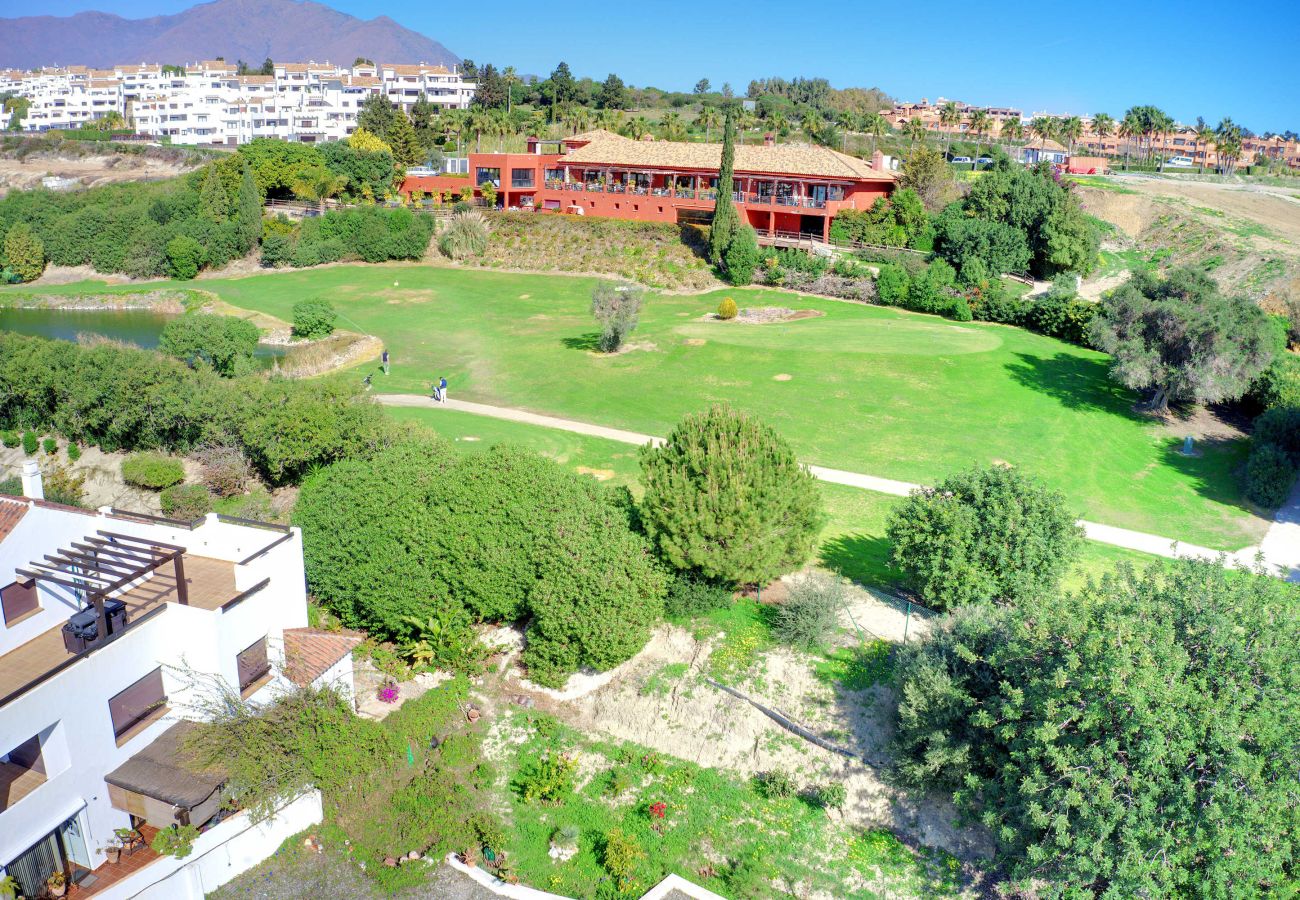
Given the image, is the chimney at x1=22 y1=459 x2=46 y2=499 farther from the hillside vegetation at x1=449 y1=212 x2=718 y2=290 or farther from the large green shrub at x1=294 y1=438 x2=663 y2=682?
the hillside vegetation at x1=449 y1=212 x2=718 y2=290

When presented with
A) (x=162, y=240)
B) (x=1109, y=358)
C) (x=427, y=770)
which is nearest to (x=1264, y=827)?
(x=427, y=770)

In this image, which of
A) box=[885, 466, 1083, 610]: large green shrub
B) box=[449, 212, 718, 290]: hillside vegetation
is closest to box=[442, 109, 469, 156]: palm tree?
box=[449, 212, 718, 290]: hillside vegetation

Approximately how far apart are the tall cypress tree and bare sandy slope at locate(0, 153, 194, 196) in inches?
2557

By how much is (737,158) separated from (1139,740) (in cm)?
6005

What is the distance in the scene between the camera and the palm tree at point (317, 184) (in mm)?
79250

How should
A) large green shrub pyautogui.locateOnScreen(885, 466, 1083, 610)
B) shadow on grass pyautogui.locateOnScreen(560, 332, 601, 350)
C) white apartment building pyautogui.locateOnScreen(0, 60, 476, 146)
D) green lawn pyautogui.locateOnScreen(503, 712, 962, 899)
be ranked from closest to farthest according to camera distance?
1. green lawn pyautogui.locateOnScreen(503, 712, 962, 899)
2. large green shrub pyautogui.locateOnScreen(885, 466, 1083, 610)
3. shadow on grass pyautogui.locateOnScreen(560, 332, 601, 350)
4. white apartment building pyautogui.locateOnScreen(0, 60, 476, 146)

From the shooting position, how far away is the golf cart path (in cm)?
3011

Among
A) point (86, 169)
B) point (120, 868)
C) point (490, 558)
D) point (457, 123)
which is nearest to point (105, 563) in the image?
point (120, 868)

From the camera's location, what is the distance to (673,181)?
7219 centimetres

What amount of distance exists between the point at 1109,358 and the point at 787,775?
35847 mm

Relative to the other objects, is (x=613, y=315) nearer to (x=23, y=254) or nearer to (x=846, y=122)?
(x=23, y=254)

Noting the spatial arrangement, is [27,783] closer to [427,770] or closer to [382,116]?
[427,770]

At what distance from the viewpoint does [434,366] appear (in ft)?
156

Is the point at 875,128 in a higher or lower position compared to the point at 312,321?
higher
